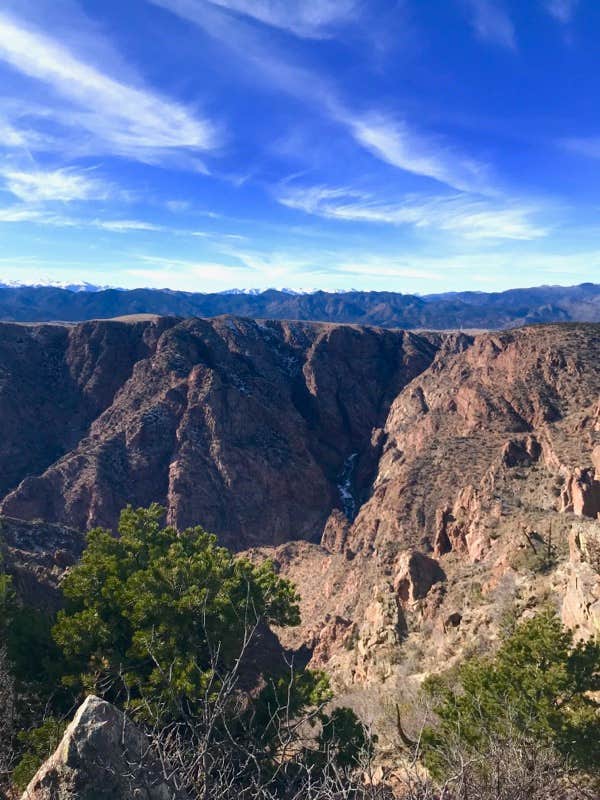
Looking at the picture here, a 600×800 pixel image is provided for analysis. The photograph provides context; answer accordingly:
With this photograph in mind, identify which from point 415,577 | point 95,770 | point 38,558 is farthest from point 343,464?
point 95,770

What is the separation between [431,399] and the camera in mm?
73875

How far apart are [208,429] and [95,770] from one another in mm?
58435

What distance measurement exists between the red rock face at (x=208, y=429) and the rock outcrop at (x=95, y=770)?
49754 mm

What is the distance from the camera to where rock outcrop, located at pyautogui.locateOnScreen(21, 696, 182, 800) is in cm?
657

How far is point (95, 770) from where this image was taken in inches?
263

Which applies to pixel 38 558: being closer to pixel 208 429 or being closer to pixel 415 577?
pixel 415 577

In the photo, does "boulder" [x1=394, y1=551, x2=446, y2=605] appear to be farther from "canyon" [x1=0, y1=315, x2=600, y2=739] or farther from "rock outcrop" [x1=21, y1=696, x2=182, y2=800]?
"rock outcrop" [x1=21, y1=696, x2=182, y2=800]

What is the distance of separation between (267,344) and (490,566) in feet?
247

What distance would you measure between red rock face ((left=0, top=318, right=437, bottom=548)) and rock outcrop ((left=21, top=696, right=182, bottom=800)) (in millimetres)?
49754

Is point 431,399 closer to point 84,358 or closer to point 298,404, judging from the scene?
point 298,404

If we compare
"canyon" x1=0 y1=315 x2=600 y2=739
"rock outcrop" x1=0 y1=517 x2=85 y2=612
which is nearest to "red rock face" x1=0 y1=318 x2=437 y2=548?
"canyon" x1=0 y1=315 x2=600 y2=739

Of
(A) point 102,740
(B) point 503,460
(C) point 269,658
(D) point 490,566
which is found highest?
(A) point 102,740

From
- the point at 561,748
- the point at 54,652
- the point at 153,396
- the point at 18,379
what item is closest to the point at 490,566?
the point at 561,748

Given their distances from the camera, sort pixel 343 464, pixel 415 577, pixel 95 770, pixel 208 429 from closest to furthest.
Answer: pixel 95 770
pixel 415 577
pixel 208 429
pixel 343 464
